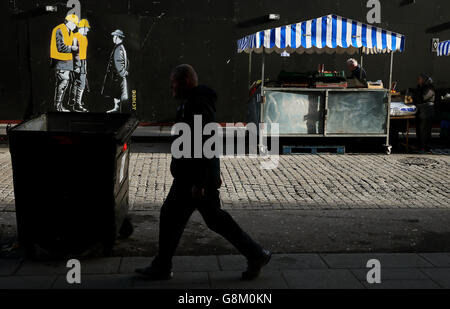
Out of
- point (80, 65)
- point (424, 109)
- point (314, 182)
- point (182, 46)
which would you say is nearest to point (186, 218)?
point (314, 182)

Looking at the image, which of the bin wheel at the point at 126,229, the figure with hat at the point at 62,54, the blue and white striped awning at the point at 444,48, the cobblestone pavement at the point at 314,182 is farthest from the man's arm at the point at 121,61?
the bin wheel at the point at 126,229

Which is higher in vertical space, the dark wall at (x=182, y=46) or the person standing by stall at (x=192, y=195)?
the dark wall at (x=182, y=46)

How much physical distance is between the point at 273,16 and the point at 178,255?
392 inches

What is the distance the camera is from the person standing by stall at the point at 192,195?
170 inches

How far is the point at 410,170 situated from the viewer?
9.70 meters

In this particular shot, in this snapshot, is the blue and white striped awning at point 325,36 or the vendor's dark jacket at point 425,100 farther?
the vendor's dark jacket at point 425,100

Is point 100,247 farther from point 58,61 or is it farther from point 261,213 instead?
point 58,61

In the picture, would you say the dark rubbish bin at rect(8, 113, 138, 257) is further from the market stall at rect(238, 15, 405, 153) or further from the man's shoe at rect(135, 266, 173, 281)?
the market stall at rect(238, 15, 405, 153)

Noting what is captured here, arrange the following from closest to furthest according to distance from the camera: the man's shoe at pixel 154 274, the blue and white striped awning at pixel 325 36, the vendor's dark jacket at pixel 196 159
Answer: the vendor's dark jacket at pixel 196 159, the man's shoe at pixel 154 274, the blue and white striped awning at pixel 325 36

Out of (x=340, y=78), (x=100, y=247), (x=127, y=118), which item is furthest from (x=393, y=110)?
(x=100, y=247)

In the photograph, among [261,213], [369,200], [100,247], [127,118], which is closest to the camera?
A: [100,247]

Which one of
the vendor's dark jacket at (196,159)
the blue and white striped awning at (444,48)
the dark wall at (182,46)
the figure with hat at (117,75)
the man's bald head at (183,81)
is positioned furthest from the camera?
the figure with hat at (117,75)

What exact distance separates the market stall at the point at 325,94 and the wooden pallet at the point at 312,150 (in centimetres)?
27

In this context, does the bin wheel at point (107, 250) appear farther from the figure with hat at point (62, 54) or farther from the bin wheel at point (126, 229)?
the figure with hat at point (62, 54)
